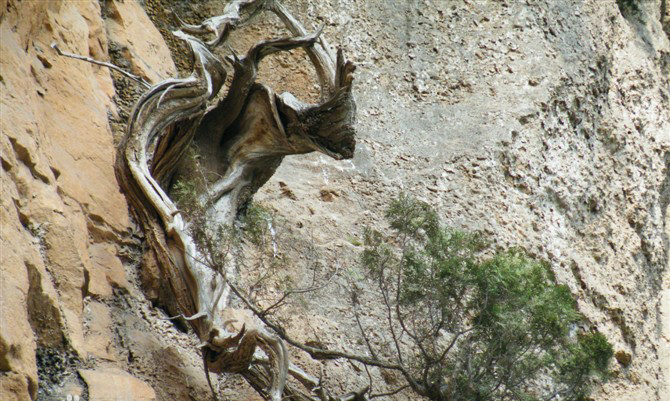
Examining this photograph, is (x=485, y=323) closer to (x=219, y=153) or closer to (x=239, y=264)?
(x=239, y=264)

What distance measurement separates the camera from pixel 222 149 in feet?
27.6

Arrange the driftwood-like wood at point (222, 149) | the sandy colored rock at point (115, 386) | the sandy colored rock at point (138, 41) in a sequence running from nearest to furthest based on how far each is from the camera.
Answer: the sandy colored rock at point (115, 386), the driftwood-like wood at point (222, 149), the sandy colored rock at point (138, 41)

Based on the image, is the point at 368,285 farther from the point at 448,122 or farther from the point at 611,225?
the point at 611,225

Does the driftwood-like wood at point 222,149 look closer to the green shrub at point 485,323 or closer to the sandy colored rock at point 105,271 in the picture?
the sandy colored rock at point 105,271

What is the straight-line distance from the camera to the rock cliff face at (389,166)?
632 cm

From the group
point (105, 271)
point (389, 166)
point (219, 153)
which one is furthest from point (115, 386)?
point (389, 166)

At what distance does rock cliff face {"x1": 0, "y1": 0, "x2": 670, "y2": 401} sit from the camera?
632 centimetres

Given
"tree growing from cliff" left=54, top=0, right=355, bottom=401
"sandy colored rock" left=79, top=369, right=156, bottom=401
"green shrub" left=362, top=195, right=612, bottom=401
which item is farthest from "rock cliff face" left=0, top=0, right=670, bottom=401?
"green shrub" left=362, top=195, right=612, bottom=401

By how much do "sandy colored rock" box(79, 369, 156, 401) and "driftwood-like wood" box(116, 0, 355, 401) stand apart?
20.3 inches

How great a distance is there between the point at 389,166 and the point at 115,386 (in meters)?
4.93

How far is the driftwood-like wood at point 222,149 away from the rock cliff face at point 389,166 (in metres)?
0.38

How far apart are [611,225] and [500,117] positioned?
5.15 feet

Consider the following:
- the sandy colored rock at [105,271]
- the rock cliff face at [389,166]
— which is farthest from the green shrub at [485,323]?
the sandy colored rock at [105,271]

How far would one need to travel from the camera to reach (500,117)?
11.1m
